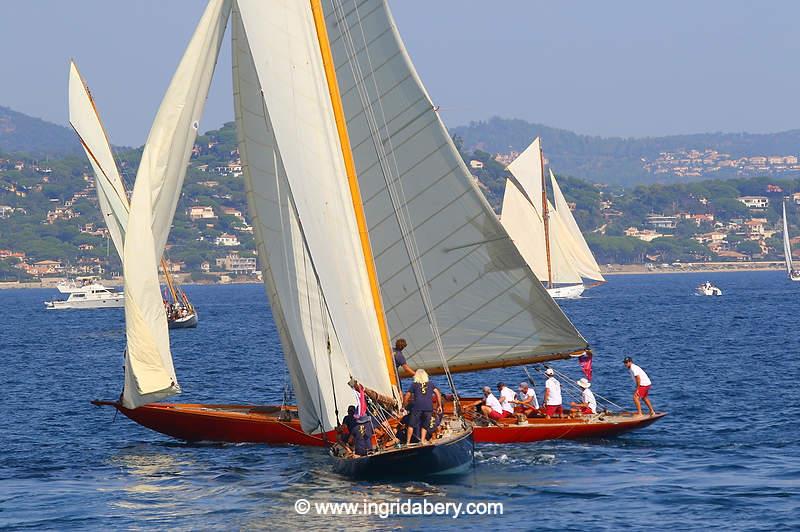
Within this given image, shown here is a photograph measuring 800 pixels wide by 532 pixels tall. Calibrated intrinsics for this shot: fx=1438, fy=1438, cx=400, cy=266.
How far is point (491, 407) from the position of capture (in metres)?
36.0

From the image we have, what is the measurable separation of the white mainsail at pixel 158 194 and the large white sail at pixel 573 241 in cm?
8906

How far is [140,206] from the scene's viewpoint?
31.7 metres

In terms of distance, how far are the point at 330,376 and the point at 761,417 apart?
16.0 m

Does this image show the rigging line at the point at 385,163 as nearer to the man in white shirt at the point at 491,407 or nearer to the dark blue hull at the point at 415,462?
the man in white shirt at the point at 491,407

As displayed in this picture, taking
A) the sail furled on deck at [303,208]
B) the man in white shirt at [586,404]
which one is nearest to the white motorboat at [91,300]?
the man in white shirt at [586,404]

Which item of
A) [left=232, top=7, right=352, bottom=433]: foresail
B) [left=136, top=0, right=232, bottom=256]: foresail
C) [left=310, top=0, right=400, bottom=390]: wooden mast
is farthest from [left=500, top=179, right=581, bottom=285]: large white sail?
[left=310, top=0, right=400, bottom=390]: wooden mast

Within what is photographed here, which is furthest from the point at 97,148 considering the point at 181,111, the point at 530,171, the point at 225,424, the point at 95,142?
the point at 530,171

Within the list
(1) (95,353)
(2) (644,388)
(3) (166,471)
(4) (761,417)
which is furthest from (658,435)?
(1) (95,353)

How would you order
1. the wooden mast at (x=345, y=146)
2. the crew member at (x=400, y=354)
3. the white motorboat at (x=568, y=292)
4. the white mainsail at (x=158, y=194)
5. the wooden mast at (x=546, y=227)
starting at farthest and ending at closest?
the white motorboat at (x=568, y=292)
the wooden mast at (x=546, y=227)
the crew member at (x=400, y=354)
the white mainsail at (x=158, y=194)
the wooden mast at (x=345, y=146)

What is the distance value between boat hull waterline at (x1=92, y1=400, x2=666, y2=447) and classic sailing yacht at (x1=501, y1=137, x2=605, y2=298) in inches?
2852

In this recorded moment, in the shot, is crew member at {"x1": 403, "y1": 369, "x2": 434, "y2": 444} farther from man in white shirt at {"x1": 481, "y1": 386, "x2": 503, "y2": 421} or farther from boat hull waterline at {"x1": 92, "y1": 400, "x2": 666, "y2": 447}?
man in white shirt at {"x1": 481, "y1": 386, "x2": 503, "y2": 421}

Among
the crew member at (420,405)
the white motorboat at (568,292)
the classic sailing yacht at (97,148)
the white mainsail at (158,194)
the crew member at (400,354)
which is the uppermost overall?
the classic sailing yacht at (97,148)

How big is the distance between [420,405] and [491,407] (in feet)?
22.6

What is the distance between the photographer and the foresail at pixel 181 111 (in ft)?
104
